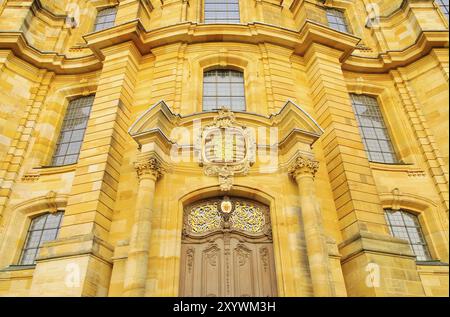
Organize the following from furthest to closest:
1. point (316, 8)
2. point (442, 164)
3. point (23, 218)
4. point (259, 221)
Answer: point (316, 8)
point (442, 164)
point (23, 218)
point (259, 221)

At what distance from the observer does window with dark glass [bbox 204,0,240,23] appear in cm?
1653

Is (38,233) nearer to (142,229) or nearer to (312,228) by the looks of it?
(142,229)

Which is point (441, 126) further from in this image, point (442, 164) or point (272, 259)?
point (272, 259)

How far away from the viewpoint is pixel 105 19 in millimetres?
19203

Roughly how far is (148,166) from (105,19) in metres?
12.5

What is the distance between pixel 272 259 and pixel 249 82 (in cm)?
659

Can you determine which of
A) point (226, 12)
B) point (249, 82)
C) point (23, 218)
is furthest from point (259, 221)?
point (226, 12)

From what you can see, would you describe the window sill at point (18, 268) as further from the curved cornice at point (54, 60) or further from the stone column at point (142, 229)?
the curved cornice at point (54, 60)

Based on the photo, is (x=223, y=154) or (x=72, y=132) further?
(x=72, y=132)

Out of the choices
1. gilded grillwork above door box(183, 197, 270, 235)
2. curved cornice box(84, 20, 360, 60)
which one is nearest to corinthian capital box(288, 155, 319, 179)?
gilded grillwork above door box(183, 197, 270, 235)

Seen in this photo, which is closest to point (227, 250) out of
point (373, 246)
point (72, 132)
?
point (373, 246)

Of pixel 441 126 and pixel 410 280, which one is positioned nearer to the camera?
pixel 410 280

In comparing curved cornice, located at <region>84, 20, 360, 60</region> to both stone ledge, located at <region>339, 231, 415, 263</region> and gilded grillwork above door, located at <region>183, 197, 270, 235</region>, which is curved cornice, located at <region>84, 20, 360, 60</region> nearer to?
gilded grillwork above door, located at <region>183, 197, 270, 235</region>

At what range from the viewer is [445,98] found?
14.5 m
